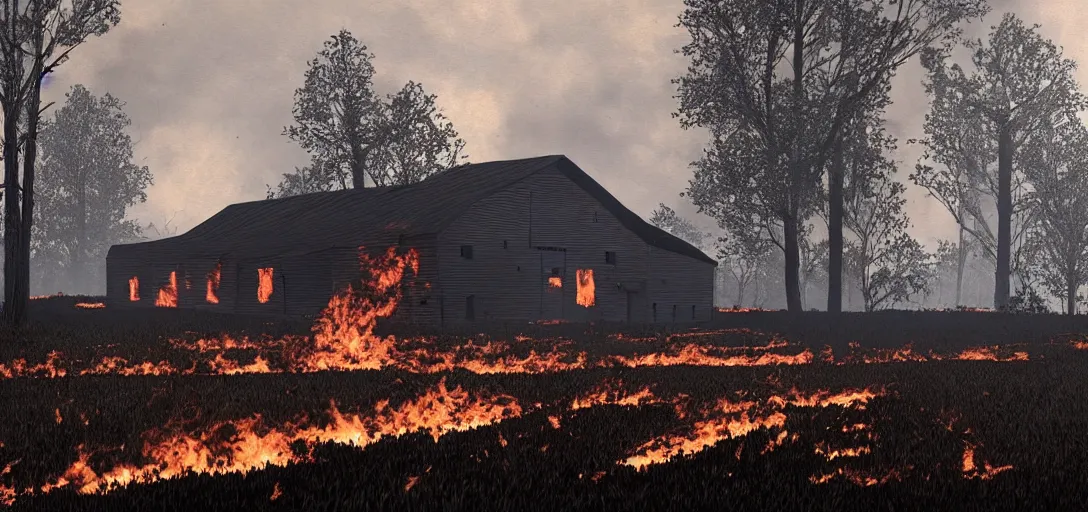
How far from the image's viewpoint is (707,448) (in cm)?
1043

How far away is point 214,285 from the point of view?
160ft

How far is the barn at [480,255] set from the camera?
127 ft

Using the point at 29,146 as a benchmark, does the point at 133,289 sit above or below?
below

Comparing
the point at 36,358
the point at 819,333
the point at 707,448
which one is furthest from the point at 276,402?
the point at 819,333

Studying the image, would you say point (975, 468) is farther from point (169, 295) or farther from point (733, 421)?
point (169, 295)

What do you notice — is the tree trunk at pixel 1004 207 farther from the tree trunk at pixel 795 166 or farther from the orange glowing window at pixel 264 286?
the orange glowing window at pixel 264 286

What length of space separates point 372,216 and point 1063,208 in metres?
32.0

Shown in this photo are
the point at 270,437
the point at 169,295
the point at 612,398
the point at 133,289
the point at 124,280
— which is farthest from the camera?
the point at 124,280

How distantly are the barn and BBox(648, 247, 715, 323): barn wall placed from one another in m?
0.06

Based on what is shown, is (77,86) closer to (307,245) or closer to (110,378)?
(307,245)

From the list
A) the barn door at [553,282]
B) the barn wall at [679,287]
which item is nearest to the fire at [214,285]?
the barn door at [553,282]

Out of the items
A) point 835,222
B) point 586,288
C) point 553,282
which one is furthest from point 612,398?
point 835,222

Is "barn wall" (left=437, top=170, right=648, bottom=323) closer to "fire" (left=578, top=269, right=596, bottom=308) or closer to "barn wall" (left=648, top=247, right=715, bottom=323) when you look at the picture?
"fire" (left=578, top=269, right=596, bottom=308)

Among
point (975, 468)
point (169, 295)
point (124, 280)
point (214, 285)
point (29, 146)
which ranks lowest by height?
point (975, 468)
